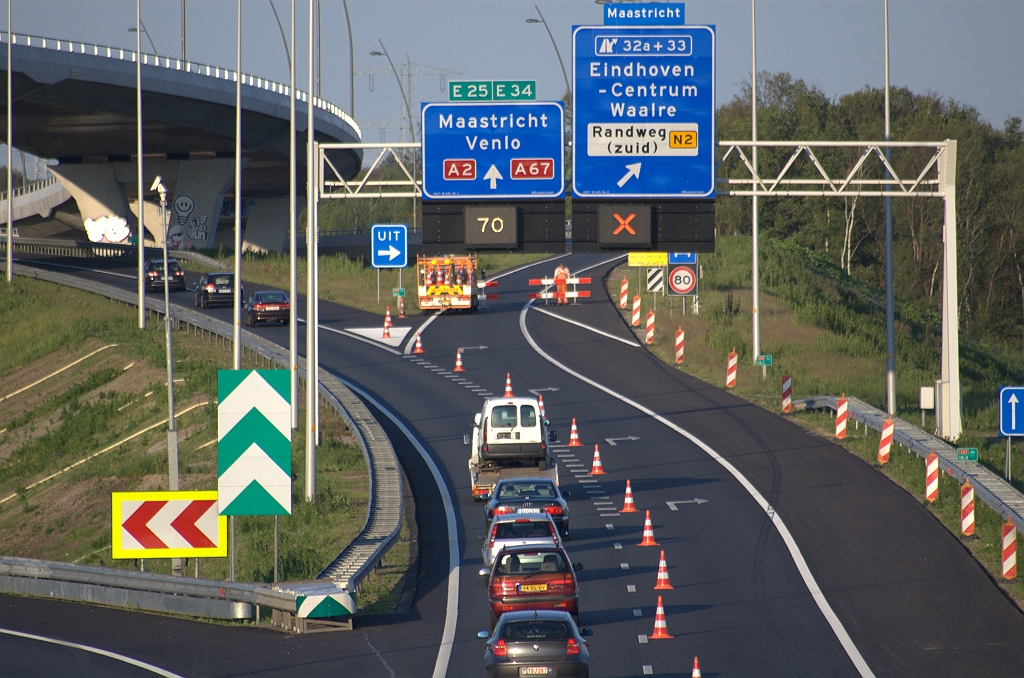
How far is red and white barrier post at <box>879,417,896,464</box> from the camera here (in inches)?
1188

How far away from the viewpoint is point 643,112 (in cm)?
2497

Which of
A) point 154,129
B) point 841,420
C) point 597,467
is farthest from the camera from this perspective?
point 154,129

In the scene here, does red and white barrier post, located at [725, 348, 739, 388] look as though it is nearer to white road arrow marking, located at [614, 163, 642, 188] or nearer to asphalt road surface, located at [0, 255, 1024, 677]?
asphalt road surface, located at [0, 255, 1024, 677]

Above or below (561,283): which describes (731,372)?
below

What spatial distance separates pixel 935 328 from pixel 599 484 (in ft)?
116

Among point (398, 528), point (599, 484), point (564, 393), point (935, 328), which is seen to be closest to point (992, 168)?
point (935, 328)

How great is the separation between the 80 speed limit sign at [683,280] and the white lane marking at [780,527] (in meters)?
4.88

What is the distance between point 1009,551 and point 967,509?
2.69 metres

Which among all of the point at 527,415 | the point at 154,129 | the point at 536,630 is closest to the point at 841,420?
the point at 527,415

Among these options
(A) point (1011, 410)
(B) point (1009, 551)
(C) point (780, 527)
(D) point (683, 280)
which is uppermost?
(D) point (683, 280)

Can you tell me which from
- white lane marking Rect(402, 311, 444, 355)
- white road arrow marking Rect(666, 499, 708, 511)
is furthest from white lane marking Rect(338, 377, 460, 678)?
white lane marking Rect(402, 311, 444, 355)

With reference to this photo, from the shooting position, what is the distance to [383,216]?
16988 cm

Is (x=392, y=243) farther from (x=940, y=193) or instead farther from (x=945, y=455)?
(x=945, y=455)

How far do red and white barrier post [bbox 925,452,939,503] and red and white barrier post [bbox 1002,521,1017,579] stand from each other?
16.3ft
